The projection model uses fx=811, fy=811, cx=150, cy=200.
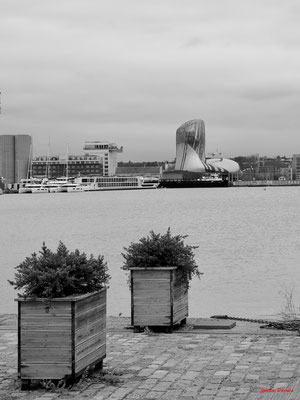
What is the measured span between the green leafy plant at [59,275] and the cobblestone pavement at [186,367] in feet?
3.13

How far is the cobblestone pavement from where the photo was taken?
8.03 m

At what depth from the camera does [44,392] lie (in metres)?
8.09

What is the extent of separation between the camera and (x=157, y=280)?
1137 cm

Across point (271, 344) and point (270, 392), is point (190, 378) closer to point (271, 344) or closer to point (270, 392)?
point (270, 392)

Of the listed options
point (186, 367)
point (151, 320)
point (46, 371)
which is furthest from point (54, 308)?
point (151, 320)

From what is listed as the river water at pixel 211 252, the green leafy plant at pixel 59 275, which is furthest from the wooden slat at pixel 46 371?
the river water at pixel 211 252

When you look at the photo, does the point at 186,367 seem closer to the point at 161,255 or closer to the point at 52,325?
the point at 52,325

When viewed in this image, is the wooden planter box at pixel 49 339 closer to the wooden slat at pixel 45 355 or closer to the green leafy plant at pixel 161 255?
the wooden slat at pixel 45 355

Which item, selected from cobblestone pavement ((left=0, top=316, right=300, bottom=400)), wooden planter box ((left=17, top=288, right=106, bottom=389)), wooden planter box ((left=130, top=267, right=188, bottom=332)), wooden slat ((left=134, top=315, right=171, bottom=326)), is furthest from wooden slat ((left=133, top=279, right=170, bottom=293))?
wooden planter box ((left=17, top=288, right=106, bottom=389))

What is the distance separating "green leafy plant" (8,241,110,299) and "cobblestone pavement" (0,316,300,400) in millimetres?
954

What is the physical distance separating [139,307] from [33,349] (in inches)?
137

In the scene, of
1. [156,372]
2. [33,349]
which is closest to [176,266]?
[156,372]

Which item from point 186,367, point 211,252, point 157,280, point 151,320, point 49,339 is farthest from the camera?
point 211,252

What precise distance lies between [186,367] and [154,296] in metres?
2.32
